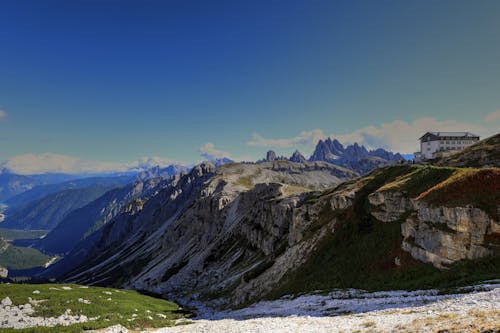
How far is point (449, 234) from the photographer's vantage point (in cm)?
3756

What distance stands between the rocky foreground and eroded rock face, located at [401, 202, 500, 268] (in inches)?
338

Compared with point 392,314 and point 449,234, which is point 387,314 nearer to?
point 392,314

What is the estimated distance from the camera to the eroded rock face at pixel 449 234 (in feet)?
115

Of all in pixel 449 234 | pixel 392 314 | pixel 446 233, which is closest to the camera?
pixel 392 314

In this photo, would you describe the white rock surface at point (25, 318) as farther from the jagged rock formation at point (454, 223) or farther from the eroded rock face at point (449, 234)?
the jagged rock formation at point (454, 223)

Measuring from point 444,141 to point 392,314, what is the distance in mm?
135279

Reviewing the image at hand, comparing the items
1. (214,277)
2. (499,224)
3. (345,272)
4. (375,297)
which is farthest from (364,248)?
(214,277)

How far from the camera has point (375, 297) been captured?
35.2 m

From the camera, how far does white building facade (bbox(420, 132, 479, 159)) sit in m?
132

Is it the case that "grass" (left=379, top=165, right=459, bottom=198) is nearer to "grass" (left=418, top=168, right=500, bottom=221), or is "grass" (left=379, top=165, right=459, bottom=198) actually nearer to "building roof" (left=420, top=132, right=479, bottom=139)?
"grass" (left=418, top=168, right=500, bottom=221)

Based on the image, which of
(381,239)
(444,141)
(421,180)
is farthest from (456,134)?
(381,239)

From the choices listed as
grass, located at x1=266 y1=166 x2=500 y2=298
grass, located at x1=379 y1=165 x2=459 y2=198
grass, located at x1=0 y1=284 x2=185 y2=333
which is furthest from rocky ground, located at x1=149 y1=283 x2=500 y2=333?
grass, located at x1=379 y1=165 x2=459 y2=198

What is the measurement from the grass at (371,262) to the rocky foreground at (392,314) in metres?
4.34

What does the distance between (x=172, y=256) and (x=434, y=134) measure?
161 m
